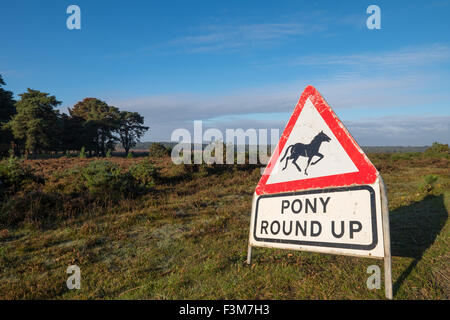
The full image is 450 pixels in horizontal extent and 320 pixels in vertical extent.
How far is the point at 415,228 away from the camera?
4371 millimetres

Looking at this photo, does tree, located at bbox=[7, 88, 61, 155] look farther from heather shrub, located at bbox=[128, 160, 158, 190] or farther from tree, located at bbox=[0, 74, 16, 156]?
heather shrub, located at bbox=[128, 160, 158, 190]

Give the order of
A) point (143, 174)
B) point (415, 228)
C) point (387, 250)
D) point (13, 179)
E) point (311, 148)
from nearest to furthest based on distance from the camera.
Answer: point (387, 250) < point (311, 148) < point (415, 228) < point (13, 179) < point (143, 174)

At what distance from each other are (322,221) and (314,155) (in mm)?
707

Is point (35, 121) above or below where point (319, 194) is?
above

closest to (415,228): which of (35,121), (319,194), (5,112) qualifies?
(319,194)

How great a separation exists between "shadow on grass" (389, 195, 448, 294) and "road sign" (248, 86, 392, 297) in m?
0.70

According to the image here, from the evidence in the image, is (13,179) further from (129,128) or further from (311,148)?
(129,128)

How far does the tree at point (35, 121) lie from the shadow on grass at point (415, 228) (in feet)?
138

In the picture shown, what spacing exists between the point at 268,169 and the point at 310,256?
1.39m

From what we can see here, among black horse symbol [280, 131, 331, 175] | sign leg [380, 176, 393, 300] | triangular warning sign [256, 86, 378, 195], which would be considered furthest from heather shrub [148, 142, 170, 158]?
sign leg [380, 176, 393, 300]

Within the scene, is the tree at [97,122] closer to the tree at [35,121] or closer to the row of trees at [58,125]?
the row of trees at [58,125]

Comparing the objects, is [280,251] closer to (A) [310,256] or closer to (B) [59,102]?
(A) [310,256]

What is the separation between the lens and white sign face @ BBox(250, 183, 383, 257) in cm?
224

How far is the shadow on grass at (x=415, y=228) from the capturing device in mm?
3307
